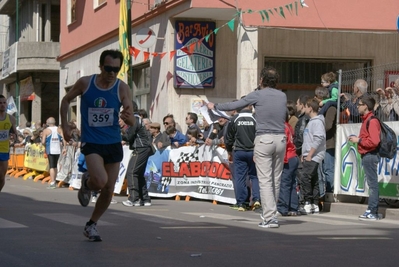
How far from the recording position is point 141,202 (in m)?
17.2

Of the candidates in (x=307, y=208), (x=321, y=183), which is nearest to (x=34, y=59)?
(x=321, y=183)

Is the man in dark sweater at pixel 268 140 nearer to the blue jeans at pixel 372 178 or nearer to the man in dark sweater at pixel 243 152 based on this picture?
the blue jeans at pixel 372 178

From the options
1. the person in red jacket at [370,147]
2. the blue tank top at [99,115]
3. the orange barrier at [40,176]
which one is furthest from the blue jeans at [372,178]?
the orange barrier at [40,176]

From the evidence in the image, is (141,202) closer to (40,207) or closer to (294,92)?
(40,207)

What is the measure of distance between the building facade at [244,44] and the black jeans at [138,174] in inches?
232

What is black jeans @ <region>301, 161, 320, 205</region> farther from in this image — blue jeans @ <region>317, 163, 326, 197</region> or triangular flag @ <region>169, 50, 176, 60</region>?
triangular flag @ <region>169, 50, 176, 60</region>

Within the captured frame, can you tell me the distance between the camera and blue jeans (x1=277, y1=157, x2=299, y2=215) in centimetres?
1485

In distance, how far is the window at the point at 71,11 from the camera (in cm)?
3500

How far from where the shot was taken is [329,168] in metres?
16.4

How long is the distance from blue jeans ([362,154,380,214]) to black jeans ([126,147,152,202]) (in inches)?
172

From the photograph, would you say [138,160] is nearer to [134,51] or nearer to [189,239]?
[189,239]

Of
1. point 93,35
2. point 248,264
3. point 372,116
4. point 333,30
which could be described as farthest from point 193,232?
point 93,35

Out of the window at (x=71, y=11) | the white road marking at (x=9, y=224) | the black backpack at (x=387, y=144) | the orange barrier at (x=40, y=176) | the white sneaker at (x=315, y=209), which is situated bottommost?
the orange barrier at (x=40, y=176)

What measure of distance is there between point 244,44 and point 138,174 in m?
6.71
